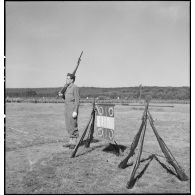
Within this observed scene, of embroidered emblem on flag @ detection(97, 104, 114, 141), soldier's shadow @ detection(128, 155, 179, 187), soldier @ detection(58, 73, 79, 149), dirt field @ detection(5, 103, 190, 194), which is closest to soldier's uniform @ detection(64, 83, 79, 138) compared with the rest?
soldier @ detection(58, 73, 79, 149)

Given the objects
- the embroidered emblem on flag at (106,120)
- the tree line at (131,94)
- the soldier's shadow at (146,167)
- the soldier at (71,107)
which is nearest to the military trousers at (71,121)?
the soldier at (71,107)

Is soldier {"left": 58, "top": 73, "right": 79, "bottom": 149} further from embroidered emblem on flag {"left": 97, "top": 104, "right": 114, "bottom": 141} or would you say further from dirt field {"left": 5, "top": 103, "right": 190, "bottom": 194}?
embroidered emblem on flag {"left": 97, "top": 104, "right": 114, "bottom": 141}

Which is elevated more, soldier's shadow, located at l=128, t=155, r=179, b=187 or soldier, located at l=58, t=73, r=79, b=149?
soldier, located at l=58, t=73, r=79, b=149

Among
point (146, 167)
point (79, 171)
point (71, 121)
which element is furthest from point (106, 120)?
point (79, 171)

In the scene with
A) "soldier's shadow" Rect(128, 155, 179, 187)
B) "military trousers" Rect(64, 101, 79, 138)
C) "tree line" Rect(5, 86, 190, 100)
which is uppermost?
"tree line" Rect(5, 86, 190, 100)

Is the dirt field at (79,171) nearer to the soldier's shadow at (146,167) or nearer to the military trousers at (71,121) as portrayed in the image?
the soldier's shadow at (146,167)

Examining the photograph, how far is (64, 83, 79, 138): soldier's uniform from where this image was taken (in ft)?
33.3

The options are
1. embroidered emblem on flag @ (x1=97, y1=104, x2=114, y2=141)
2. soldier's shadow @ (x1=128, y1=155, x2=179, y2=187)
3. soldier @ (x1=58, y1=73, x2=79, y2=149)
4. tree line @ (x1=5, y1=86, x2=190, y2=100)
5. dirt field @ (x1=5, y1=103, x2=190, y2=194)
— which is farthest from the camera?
tree line @ (x1=5, y1=86, x2=190, y2=100)

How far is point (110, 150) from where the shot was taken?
10227 millimetres

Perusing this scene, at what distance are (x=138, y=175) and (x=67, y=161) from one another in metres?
2.35

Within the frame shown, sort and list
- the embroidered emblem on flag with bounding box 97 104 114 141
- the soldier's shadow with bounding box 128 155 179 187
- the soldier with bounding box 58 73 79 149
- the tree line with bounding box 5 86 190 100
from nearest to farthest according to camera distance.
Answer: the soldier's shadow with bounding box 128 155 179 187
the embroidered emblem on flag with bounding box 97 104 114 141
the soldier with bounding box 58 73 79 149
the tree line with bounding box 5 86 190 100
